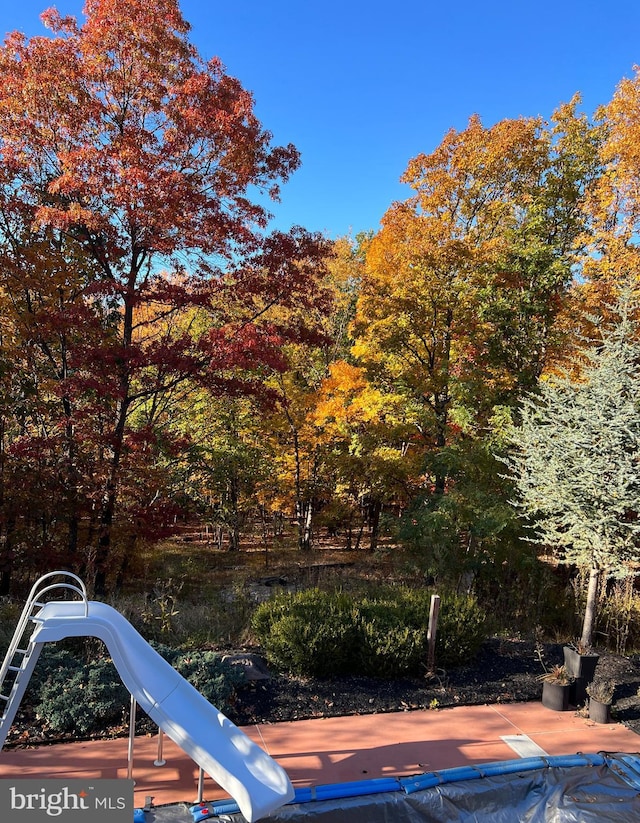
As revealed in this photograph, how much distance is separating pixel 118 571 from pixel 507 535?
6799 millimetres

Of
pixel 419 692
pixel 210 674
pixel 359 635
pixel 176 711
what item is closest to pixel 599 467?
pixel 419 692

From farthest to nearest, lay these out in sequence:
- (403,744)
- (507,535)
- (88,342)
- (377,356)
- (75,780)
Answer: (377,356), (507,535), (88,342), (403,744), (75,780)

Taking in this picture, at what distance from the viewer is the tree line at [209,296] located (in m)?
7.50

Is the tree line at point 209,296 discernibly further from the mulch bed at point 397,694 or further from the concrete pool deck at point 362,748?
the concrete pool deck at point 362,748

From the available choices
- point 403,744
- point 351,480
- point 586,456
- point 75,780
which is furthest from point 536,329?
point 75,780

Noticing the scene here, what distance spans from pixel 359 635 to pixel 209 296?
5.62 m

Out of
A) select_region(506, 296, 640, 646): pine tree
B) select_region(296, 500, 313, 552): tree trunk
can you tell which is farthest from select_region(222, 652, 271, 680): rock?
select_region(296, 500, 313, 552): tree trunk

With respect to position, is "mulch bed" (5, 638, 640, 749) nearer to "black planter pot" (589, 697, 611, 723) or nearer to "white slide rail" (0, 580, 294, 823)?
"black planter pot" (589, 697, 611, 723)

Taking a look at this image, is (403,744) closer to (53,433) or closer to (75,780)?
(75,780)

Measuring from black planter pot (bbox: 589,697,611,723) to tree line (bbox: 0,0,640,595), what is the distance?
7.51 ft

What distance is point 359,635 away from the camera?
5262 millimetres

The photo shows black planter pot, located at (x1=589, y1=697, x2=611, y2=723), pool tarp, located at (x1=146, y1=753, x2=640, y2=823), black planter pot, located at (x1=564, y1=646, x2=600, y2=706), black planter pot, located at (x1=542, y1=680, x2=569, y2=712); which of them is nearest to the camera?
pool tarp, located at (x1=146, y1=753, x2=640, y2=823)

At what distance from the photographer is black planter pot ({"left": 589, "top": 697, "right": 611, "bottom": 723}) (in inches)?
177

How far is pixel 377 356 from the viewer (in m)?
12.0
